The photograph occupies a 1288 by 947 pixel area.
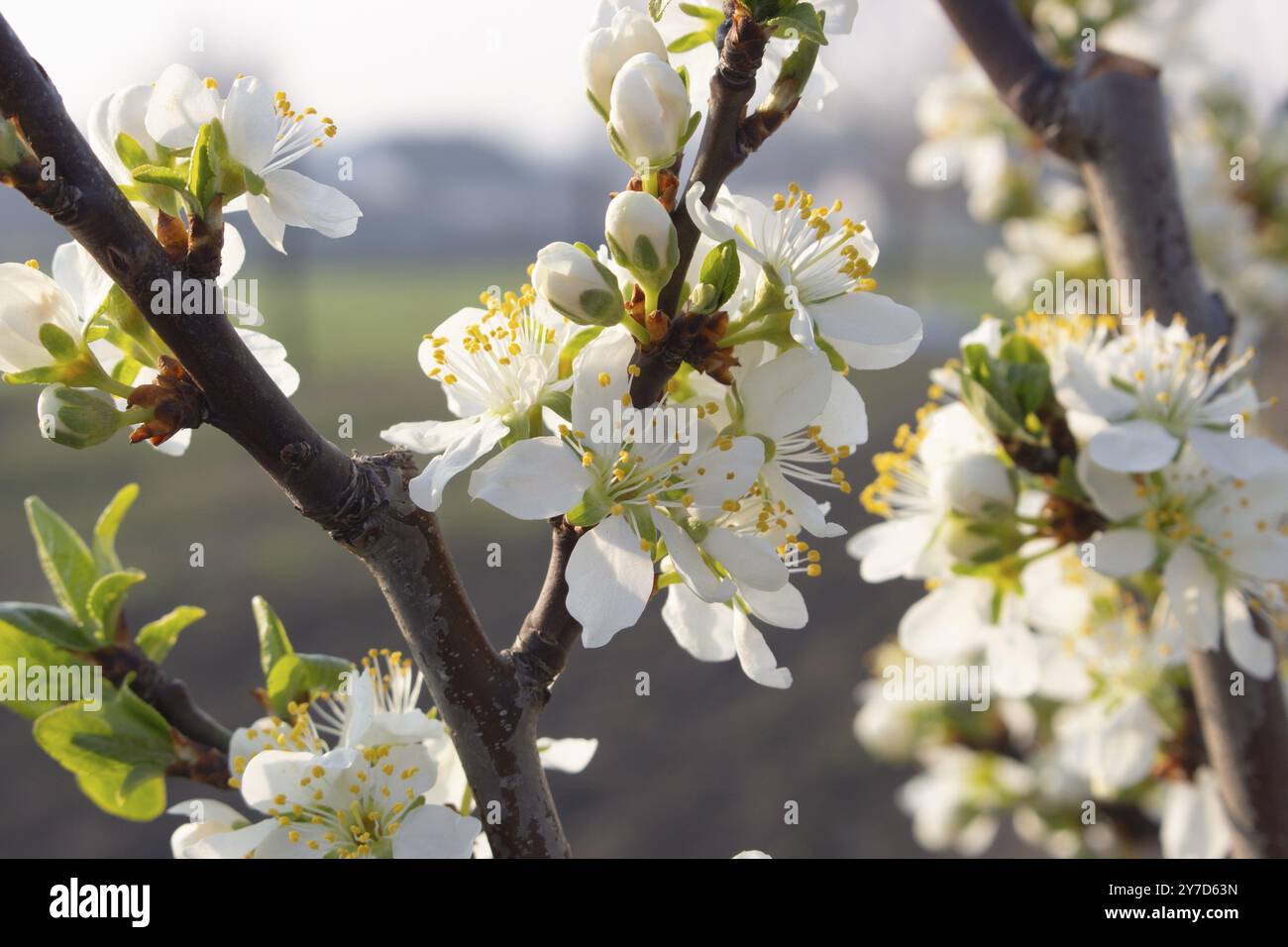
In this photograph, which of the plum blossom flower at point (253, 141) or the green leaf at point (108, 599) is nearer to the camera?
the plum blossom flower at point (253, 141)

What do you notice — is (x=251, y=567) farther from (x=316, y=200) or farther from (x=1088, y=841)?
(x=316, y=200)

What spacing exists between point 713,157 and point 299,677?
53cm

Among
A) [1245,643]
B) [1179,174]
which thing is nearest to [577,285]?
[1245,643]

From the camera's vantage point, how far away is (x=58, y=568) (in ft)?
3.20

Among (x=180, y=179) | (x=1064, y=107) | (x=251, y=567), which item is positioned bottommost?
(x=180, y=179)

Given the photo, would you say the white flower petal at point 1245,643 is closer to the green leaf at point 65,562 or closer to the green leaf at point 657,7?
the green leaf at point 657,7

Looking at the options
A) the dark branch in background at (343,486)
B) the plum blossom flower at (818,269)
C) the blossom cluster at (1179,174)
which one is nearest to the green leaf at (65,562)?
the dark branch in background at (343,486)

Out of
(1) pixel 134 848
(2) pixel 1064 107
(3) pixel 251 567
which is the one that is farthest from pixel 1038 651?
(3) pixel 251 567

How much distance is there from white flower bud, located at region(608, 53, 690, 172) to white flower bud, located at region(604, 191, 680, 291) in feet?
0.13

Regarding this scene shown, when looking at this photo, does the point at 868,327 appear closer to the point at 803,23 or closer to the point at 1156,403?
the point at 803,23

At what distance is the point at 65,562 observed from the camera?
0.98m

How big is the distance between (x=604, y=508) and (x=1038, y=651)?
91 cm

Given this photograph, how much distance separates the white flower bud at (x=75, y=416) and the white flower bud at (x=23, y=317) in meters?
0.03

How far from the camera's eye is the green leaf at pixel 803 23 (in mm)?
770
